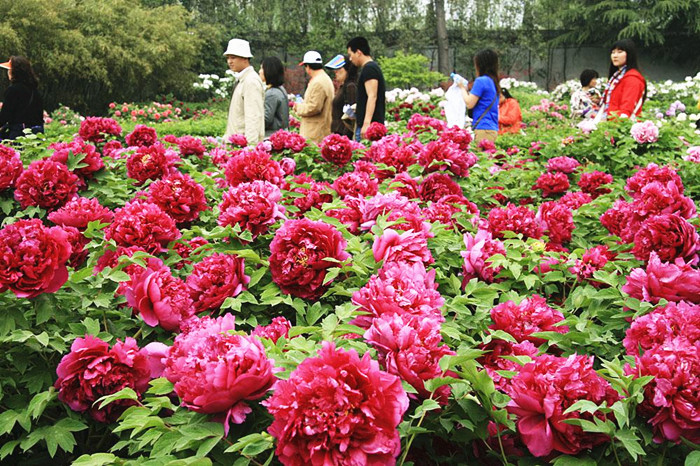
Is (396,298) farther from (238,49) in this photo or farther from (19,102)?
(19,102)

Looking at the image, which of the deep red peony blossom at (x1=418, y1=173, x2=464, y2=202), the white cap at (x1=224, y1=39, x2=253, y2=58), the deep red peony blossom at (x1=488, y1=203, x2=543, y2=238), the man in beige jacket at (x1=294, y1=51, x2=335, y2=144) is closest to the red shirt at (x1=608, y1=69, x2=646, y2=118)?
the man in beige jacket at (x1=294, y1=51, x2=335, y2=144)

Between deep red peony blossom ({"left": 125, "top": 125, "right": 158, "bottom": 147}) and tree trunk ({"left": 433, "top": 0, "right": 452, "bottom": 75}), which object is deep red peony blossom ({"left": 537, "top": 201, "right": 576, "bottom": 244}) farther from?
tree trunk ({"left": 433, "top": 0, "right": 452, "bottom": 75})

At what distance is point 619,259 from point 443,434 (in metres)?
0.97

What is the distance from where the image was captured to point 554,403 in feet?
3.57

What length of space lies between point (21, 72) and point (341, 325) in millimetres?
7172

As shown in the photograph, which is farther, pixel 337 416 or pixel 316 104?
pixel 316 104

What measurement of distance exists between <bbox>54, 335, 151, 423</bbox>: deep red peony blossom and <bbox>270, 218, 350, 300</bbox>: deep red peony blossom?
405mm

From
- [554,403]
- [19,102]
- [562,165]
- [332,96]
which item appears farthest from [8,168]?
[19,102]

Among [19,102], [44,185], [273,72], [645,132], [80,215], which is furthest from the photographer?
[19,102]

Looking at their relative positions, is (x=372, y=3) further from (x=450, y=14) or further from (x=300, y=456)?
(x=300, y=456)

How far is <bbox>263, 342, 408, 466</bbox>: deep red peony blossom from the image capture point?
3.15ft

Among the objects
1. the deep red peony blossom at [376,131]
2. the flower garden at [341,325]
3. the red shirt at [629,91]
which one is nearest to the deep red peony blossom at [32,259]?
the flower garden at [341,325]

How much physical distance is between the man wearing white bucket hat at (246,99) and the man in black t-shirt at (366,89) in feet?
3.09

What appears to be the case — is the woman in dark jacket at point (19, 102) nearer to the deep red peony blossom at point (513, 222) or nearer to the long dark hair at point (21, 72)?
the long dark hair at point (21, 72)
